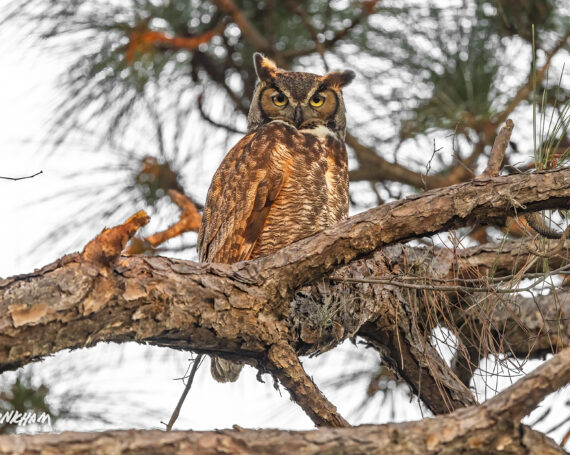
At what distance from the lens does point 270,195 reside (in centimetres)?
204

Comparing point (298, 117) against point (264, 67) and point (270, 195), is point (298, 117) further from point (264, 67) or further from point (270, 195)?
point (270, 195)

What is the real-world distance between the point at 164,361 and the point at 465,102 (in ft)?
4.87

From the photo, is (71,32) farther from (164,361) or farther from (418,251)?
(418,251)

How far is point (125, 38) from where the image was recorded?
2.61 meters

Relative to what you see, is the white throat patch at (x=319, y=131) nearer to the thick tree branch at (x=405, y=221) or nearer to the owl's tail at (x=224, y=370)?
the owl's tail at (x=224, y=370)

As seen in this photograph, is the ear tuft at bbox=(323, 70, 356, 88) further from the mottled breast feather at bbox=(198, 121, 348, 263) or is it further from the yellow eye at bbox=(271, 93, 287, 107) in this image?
the mottled breast feather at bbox=(198, 121, 348, 263)

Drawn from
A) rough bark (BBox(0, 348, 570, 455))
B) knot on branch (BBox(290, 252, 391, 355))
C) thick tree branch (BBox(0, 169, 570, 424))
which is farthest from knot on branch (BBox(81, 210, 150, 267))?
knot on branch (BBox(290, 252, 391, 355))

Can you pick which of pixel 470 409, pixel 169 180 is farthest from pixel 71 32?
pixel 470 409

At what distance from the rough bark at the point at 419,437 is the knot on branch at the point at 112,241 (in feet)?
1.03

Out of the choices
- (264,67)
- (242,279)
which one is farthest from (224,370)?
(264,67)

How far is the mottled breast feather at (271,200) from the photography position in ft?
6.69

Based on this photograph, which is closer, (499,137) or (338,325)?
(499,137)

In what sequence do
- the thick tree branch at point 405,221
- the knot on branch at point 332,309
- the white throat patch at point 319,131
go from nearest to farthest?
1. the thick tree branch at point 405,221
2. the knot on branch at point 332,309
3. the white throat patch at point 319,131

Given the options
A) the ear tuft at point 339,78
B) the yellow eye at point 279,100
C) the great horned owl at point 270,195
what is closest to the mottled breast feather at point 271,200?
the great horned owl at point 270,195
